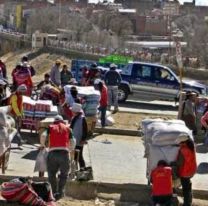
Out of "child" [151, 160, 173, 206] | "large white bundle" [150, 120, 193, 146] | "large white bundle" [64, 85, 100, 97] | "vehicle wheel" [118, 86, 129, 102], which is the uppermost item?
"large white bundle" [150, 120, 193, 146]

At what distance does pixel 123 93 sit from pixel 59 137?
1546cm

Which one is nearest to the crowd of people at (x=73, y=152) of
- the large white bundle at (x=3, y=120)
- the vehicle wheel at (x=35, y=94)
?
the large white bundle at (x=3, y=120)

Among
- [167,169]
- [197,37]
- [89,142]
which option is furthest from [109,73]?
[197,37]

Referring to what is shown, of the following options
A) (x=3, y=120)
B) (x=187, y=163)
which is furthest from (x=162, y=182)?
(x=3, y=120)

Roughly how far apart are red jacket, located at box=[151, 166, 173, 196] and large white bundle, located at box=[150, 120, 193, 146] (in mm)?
827

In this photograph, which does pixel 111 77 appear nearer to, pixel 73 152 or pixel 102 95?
pixel 102 95

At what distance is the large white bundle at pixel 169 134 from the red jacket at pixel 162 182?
83cm

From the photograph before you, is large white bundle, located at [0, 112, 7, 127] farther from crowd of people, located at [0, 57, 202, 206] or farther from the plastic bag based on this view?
the plastic bag

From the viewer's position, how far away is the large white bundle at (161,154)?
1193cm

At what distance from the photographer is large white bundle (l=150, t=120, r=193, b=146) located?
1192 centimetres

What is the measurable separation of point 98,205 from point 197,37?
9094cm

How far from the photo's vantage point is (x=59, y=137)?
38.8ft

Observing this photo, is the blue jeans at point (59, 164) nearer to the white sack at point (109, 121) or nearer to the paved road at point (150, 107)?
the white sack at point (109, 121)

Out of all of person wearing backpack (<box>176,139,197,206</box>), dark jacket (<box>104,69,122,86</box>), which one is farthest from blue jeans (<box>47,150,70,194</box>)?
A: dark jacket (<box>104,69,122,86</box>)
